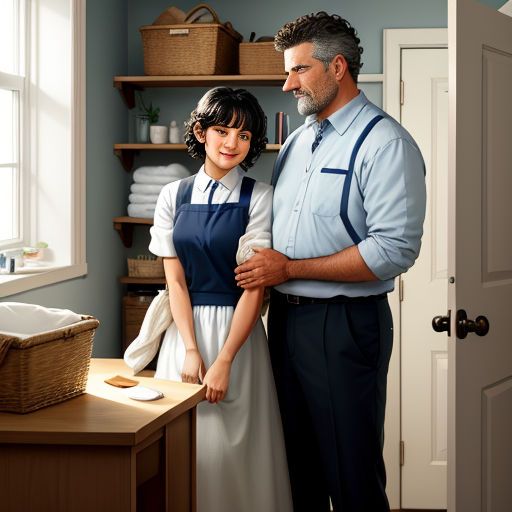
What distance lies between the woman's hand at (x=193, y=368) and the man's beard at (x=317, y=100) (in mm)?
681

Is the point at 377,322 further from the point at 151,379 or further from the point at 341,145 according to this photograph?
the point at 151,379

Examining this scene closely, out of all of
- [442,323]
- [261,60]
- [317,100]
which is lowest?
[442,323]

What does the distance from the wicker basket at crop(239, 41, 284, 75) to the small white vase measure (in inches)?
16.7

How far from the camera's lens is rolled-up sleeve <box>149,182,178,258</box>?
191 centimetres

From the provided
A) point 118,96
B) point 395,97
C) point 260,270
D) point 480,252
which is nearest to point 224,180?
point 260,270

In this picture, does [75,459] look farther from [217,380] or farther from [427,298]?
[427,298]

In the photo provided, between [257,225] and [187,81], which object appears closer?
[257,225]

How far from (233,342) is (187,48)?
5.57ft

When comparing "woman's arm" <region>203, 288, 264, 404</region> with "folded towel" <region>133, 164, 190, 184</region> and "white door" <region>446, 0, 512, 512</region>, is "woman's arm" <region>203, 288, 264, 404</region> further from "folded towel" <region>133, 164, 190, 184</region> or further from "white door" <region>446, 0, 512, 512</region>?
"folded towel" <region>133, 164, 190, 184</region>

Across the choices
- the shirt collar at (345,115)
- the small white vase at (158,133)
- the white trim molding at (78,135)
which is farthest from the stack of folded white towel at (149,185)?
the shirt collar at (345,115)

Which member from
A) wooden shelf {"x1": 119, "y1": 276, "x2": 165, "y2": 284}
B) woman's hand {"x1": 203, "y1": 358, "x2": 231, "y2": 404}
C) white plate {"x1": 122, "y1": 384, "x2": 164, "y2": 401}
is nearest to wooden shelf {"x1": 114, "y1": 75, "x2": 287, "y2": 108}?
wooden shelf {"x1": 119, "y1": 276, "x2": 165, "y2": 284}

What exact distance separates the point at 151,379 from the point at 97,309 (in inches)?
50.2

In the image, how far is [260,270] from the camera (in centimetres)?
185

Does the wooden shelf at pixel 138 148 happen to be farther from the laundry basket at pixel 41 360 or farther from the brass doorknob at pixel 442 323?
the laundry basket at pixel 41 360
